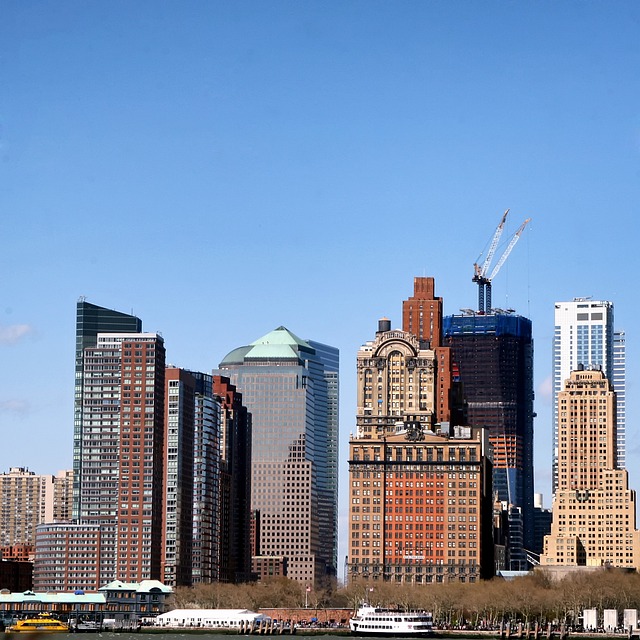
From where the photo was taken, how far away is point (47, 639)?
2135 inches
